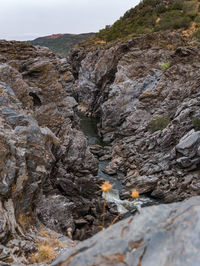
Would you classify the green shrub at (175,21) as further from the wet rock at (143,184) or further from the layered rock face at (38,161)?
the wet rock at (143,184)

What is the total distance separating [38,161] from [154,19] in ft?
213

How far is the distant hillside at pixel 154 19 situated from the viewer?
2280 inches

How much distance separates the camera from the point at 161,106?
4319 cm

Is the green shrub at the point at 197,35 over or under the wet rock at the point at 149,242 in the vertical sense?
over

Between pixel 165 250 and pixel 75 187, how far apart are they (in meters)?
19.7

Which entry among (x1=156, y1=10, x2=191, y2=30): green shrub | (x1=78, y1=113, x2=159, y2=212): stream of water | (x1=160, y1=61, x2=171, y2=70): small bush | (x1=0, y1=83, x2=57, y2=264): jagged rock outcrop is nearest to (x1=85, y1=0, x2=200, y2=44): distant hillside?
(x1=156, y1=10, x2=191, y2=30): green shrub

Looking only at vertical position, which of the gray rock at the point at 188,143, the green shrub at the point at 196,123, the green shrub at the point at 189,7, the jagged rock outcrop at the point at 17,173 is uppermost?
the green shrub at the point at 189,7

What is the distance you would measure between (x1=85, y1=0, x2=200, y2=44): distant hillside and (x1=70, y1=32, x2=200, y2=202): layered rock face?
7531 millimetres

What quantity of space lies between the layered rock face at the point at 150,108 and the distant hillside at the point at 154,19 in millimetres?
7531

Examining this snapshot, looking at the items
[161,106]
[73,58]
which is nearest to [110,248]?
[161,106]

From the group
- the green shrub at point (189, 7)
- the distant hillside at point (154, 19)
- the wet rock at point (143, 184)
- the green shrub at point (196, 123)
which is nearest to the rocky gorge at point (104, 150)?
the wet rock at point (143, 184)

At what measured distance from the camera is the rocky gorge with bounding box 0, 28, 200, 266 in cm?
386

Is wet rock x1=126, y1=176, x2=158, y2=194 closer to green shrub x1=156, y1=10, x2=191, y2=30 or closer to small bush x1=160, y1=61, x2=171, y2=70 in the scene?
small bush x1=160, y1=61, x2=171, y2=70

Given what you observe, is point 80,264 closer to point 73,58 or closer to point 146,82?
point 146,82
